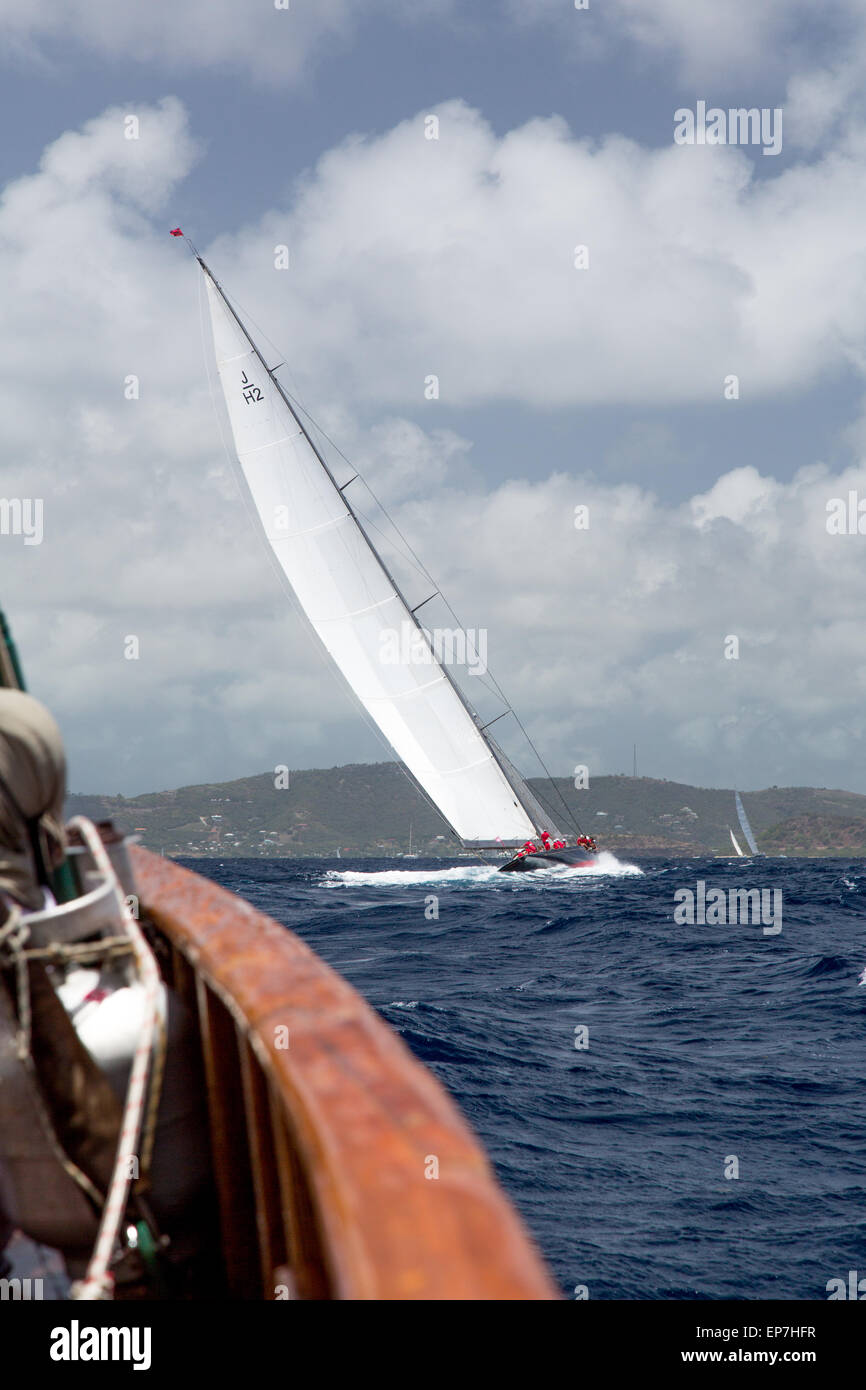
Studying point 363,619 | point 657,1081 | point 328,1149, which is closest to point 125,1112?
point 328,1149

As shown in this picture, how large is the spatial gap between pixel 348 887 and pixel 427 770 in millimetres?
12594

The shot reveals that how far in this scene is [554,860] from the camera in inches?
1811

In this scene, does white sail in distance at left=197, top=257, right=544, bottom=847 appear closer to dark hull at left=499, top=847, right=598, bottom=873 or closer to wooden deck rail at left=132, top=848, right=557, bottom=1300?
dark hull at left=499, top=847, right=598, bottom=873

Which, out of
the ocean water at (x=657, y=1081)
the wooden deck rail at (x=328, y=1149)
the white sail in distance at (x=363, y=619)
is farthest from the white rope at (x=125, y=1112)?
the white sail in distance at (x=363, y=619)

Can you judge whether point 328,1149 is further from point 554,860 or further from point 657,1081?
point 554,860

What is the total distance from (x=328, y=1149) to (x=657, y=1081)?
1258 centimetres

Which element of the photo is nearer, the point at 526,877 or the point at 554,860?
the point at 554,860

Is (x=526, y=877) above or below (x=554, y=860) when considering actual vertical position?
below

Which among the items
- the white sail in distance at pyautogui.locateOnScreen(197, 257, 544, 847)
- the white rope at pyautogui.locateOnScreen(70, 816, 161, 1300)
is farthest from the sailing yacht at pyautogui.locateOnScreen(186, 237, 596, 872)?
the white rope at pyautogui.locateOnScreen(70, 816, 161, 1300)

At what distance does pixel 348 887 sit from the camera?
52.0 m

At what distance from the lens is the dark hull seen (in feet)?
148

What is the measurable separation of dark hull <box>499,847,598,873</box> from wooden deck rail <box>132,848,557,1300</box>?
42010 mm

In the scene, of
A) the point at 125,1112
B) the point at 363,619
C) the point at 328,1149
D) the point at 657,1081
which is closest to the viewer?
the point at 328,1149

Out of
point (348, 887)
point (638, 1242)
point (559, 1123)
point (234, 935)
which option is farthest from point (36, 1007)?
point (348, 887)
